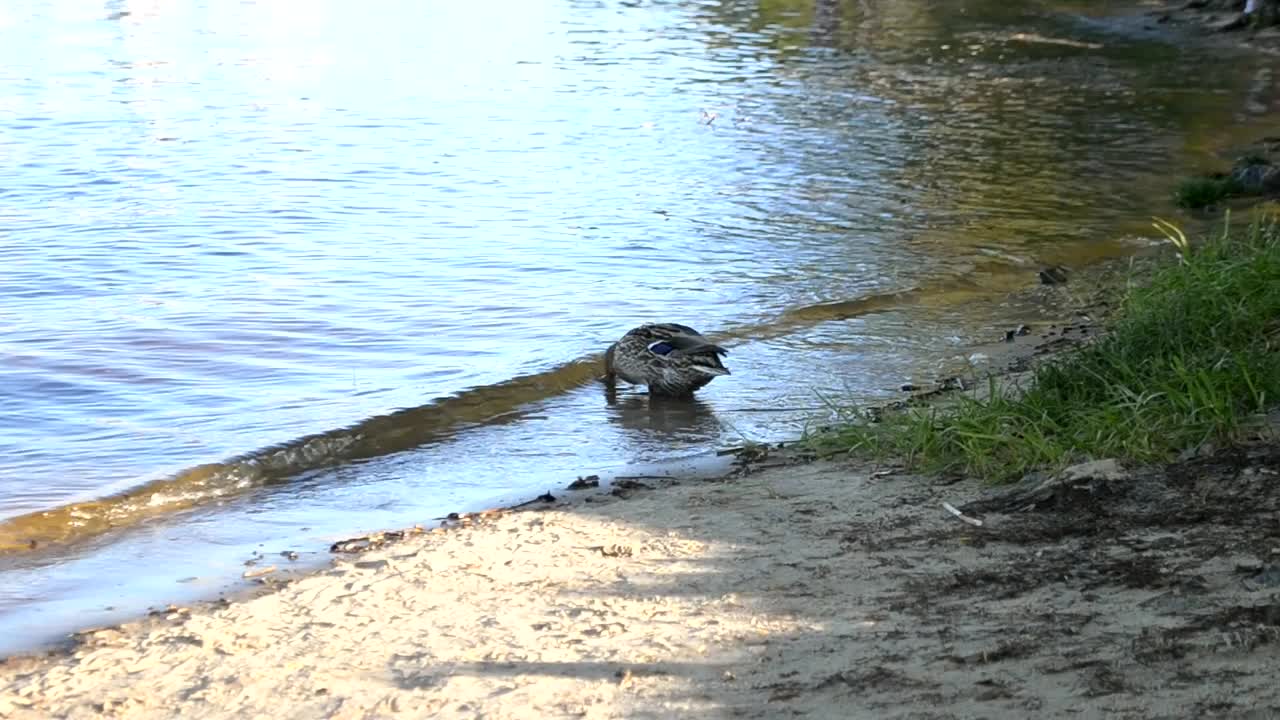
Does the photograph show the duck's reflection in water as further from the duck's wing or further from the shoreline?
the shoreline

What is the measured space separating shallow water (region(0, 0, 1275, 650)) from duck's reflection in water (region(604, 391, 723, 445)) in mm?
42

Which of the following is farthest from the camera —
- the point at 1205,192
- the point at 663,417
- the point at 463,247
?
the point at 1205,192

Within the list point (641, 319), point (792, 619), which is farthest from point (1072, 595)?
point (641, 319)

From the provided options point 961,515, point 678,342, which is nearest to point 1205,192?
point 678,342

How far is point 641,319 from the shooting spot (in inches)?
458

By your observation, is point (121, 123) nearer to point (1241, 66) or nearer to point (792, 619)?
point (1241, 66)

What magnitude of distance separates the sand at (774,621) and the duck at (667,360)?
95.5 inches

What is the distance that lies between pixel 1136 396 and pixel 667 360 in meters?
2.95

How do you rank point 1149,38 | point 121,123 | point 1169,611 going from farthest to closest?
1. point 1149,38
2. point 121,123
3. point 1169,611

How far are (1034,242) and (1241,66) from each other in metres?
12.6

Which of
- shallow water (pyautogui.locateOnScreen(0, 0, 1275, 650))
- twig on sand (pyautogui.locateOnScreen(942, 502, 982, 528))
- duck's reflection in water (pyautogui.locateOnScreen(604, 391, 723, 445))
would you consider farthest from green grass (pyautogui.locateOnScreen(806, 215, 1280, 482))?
shallow water (pyautogui.locateOnScreen(0, 0, 1275, 650))

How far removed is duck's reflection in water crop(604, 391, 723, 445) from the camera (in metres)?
8.77

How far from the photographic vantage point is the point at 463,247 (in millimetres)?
13797

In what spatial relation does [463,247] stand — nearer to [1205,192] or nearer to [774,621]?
[1205,192]
